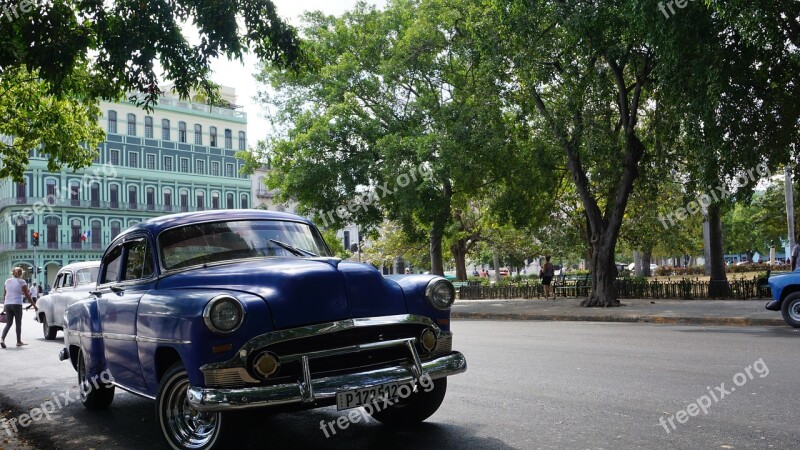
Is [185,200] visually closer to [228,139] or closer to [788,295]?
[228,139]

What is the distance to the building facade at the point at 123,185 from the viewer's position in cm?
6131

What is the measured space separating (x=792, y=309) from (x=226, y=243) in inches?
464

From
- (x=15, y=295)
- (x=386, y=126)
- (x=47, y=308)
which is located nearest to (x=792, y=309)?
(x=15, y=295)

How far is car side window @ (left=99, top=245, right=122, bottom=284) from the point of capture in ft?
22.3

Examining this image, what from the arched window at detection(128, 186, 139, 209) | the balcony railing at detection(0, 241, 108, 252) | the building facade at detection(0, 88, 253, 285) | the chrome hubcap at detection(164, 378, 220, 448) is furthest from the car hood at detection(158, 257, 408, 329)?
the arched window at detection(128, 186, 139, 209)

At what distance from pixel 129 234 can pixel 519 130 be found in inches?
739

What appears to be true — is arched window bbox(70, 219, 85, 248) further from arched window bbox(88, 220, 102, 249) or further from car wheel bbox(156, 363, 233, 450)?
car wheel bbox(156, 363, 233, 450)

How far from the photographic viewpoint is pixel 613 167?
20719mm

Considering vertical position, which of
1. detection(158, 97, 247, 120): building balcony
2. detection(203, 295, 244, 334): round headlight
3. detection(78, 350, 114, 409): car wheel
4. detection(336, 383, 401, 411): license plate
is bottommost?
detection(78, 350, 114, 409): car wheel

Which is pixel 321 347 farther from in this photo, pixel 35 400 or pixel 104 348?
pixel 35 400

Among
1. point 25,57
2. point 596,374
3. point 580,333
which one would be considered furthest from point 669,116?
point 25,57

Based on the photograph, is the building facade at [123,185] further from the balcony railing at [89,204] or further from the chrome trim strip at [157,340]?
the chrome trim strip at [157,340]

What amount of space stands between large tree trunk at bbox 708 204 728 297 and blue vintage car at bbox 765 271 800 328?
988cm

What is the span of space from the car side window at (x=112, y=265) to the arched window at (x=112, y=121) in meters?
61.7
